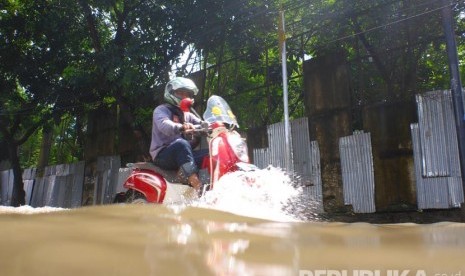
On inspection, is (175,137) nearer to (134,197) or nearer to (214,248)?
(134,197)

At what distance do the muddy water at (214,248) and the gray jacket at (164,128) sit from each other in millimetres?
1916

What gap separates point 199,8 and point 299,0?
1819 millimetres

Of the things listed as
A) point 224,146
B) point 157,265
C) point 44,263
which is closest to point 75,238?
point 44,263

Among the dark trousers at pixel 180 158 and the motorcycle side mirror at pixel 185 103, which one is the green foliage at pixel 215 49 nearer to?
the motorcycle side mirror at pixel 185 103

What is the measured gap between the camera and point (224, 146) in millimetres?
3697

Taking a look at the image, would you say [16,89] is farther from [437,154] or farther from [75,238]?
[75,238]

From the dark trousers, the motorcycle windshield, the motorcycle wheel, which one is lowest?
the motorcycle wheel

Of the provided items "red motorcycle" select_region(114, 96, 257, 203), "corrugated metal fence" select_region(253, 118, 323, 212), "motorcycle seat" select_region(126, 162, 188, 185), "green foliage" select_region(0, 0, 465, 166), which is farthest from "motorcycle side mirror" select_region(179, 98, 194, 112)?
"green foliage" select_region(0, 0, 465, 166)

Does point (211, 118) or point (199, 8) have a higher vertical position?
point (199, 8)

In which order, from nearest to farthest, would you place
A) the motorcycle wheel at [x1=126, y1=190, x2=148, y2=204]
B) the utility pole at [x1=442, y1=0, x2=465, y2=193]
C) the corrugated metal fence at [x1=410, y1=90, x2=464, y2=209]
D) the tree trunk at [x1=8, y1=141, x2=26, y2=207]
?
the motorcycle wheel at [x1=126, y1=190, x2=148, y2=204] < the utility pole at [x1=442, y1=0, x2=465, y2=193] < the corrugated metal fence at [x1=410, y1=90, x2=464, y2=209] < the tree trunk at [x1=8, y1=141, x2=26, y2=207]

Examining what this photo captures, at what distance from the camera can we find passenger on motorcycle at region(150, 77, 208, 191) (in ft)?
12.7

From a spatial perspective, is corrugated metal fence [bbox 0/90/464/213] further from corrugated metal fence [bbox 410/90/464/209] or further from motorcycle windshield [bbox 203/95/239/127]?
motorcycle windshield [bbox 203/95/239/127]

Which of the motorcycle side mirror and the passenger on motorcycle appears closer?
the passenger on motorcycle

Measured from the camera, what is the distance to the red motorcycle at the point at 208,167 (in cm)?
363
